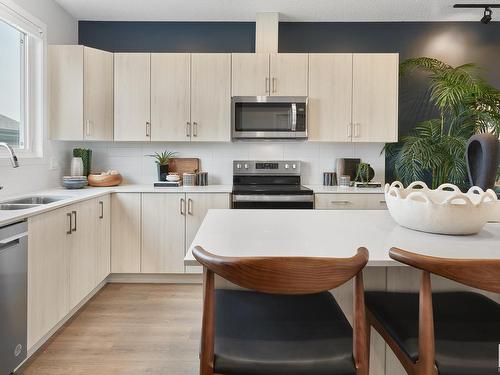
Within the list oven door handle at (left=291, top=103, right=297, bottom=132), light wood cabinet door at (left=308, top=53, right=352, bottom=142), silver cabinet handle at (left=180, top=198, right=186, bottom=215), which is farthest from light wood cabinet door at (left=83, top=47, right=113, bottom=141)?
light wood cabinet door at (left=308, top=53, right=352, bottom=142)

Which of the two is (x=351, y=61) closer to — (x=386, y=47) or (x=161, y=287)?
(x=386, y=47)

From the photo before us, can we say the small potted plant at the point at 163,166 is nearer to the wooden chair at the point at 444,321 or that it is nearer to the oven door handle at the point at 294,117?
the oven door handle at the point at 294,117

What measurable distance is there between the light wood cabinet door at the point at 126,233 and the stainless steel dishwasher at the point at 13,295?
1.40 meters

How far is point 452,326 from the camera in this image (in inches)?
44.2

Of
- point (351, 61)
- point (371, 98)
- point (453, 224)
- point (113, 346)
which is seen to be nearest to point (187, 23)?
point (351, 61)

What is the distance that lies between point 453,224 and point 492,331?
400 mm

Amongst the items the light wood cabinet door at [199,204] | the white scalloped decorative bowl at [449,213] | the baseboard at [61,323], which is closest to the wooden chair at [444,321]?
the white scalloped decorative bowl at [449,213]

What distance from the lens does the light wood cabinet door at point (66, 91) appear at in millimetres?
3332

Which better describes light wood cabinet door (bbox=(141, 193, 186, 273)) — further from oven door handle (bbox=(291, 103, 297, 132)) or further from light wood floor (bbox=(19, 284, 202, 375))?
oven door handle (bbox=(291, 103, 297, 132))

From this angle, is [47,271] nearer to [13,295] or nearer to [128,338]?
[13,295]

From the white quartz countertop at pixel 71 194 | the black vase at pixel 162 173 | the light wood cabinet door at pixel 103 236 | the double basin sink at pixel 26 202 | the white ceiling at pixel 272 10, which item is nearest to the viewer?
the white quartz countertop at pixel 71 194

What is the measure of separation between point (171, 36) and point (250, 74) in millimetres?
1066

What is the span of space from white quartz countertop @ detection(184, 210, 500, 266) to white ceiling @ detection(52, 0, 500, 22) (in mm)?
2483

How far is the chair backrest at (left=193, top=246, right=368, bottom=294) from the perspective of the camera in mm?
879
